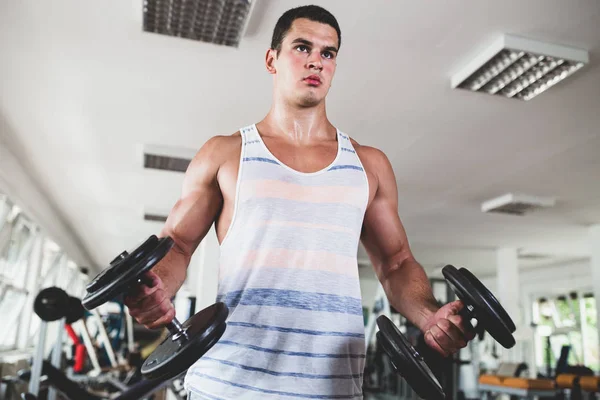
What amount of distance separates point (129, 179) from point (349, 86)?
3174 mm

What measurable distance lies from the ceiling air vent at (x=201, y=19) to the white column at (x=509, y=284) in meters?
5.98

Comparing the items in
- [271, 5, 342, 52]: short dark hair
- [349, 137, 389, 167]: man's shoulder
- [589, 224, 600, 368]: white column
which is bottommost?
[349, 137, 389, 167]: man's shoulder

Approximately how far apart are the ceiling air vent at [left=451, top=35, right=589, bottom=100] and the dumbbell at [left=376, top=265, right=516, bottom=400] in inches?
85.9

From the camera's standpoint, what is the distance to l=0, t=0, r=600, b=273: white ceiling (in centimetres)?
262

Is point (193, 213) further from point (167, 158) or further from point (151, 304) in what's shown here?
point (167, 158)

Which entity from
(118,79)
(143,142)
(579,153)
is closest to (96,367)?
(143,142)

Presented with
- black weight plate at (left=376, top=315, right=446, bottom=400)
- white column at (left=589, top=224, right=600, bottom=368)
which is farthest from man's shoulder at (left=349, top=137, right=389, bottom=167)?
white column at (left=589, top=224, right=600, bottom=368)

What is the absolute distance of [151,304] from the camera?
0.79m

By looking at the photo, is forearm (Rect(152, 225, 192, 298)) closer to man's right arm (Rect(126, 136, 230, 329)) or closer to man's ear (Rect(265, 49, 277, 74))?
man's right arm (Rect(126, 136, 230, 329))

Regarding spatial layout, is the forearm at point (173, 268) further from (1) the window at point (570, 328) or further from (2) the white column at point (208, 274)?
(1) the window at point (570, 328)


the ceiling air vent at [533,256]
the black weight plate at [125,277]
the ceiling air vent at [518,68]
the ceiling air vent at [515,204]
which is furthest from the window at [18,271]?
the ceiling air vent at [533,256]

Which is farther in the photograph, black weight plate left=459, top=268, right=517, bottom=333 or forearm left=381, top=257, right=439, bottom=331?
forearm left=381, top=257, right=439, bottom=331

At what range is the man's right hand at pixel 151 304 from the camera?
773 millimetres

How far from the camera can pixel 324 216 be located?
0.94m
